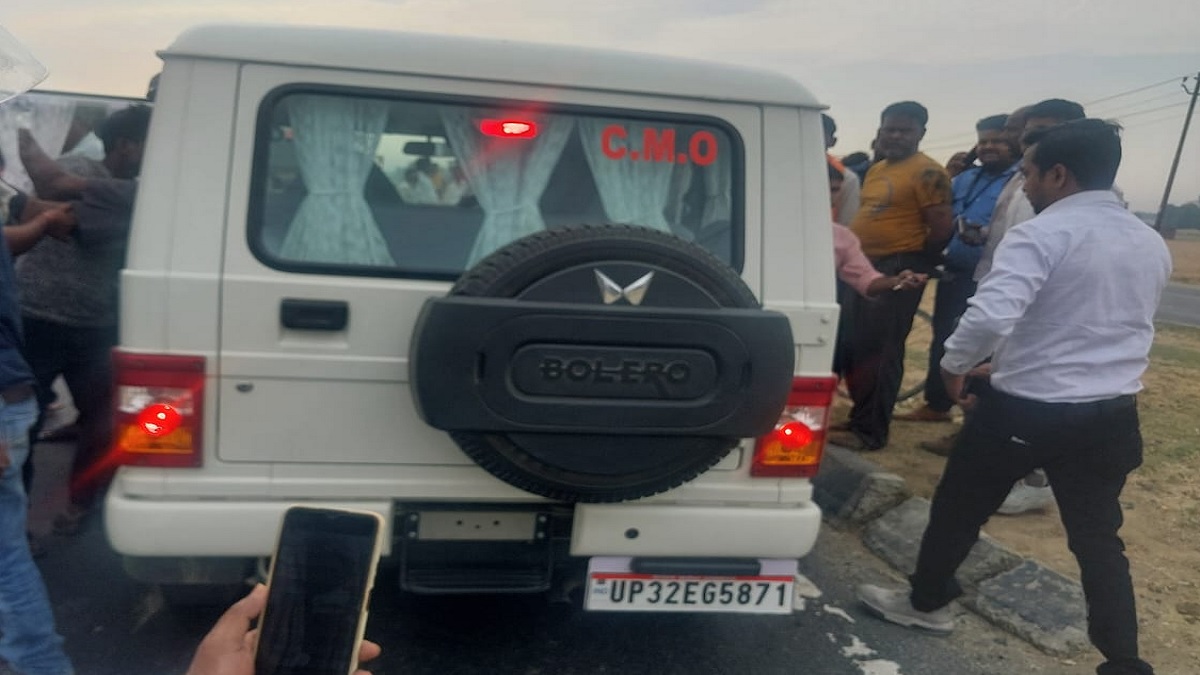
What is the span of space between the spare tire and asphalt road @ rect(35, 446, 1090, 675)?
990mm

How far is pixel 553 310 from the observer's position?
2576mm

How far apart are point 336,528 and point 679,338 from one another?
1.47 metres

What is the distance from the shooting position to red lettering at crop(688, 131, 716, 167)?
3.04 m

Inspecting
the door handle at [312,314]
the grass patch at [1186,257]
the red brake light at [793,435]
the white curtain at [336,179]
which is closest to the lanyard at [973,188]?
the red brake light at [793,435]

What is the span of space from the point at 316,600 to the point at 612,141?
202 cm

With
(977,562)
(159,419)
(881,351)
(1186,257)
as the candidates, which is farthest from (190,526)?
(1186,257)

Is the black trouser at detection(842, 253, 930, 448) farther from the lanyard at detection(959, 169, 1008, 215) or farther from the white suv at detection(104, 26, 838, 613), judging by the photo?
the white suv at detection(104, 26, 838, 613)

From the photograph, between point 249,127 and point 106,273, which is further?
point 106,273

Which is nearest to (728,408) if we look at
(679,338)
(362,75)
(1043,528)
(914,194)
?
(679,338)

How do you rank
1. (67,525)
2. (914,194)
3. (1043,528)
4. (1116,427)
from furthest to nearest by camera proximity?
(914,194), (1043,528), (67,525), (1116,427)

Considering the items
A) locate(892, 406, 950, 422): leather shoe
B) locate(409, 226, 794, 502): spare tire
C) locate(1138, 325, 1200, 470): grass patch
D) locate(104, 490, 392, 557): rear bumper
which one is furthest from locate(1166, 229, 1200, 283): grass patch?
locate(104, 490, 392, 557): rear bumper

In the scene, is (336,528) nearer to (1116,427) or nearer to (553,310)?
(553,310)

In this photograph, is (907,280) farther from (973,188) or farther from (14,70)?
(14,70)

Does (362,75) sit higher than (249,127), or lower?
higher
